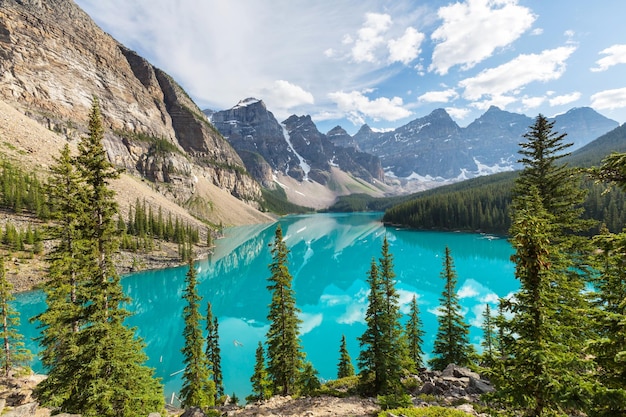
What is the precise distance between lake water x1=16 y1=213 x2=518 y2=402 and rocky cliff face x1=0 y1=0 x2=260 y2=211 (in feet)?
280

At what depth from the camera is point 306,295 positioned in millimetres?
59188

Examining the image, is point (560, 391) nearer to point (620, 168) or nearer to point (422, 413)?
point (620, 168)

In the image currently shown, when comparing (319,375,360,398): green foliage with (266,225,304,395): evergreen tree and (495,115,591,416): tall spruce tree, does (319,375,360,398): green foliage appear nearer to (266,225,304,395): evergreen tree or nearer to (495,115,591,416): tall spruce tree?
(266,225,304,395): evergreen tree

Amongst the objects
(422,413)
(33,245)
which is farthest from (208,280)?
(422,413)

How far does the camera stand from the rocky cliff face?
12000cm

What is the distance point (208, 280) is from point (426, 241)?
82.5m

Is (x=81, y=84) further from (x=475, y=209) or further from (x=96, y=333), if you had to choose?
(x=475, y=209)

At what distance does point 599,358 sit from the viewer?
545 centimetres

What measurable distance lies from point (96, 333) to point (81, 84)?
181582 mm

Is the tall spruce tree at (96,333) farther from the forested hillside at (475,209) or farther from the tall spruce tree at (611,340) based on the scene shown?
the forested hillside at (475,209)

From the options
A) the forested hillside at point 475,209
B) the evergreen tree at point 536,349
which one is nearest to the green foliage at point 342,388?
the evergreen tree at point 536,349

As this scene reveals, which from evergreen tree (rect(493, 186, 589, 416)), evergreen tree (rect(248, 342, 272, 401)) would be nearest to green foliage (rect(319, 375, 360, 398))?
evergreen tree (rect(248, 342, 272, 401))

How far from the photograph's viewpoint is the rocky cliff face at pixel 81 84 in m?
120

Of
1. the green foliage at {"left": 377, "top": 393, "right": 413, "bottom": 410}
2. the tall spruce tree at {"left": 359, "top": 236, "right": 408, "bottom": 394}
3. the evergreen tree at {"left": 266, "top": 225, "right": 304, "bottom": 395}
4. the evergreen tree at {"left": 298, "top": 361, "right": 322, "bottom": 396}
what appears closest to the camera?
the green foliage at {"left": 377, "top": 393, "right": 413, "bottom": 410}
